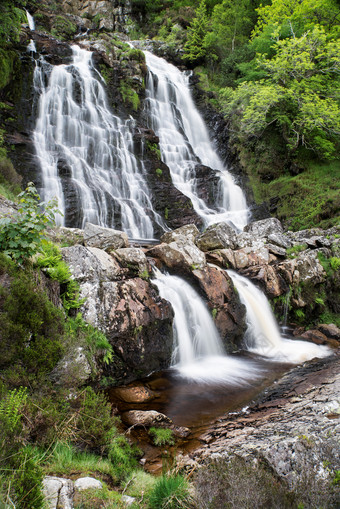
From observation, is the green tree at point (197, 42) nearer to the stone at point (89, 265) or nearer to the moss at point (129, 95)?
the moss at point (129, 95)

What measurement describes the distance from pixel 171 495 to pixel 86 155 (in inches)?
631

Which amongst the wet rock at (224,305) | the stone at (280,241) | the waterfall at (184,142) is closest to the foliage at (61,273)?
the wet rock at (224,305)

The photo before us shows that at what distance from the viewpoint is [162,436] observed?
173 inches

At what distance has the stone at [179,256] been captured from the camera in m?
9.05

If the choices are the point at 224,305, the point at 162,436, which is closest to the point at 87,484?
the point at 162,436

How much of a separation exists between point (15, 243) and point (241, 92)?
21.2 m

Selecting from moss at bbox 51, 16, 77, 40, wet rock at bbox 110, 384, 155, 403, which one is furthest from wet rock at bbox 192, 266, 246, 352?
moss at bbox 51, 16, 77, 40

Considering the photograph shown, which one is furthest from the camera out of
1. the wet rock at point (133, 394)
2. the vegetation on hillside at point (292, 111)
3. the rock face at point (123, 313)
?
the vegetation on hillside at point (292, 111)

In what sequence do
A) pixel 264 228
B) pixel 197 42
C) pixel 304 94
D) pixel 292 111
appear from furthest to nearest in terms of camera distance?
pixel 197 42
pixel 292 111
pixel 304 94
pixel 264 228

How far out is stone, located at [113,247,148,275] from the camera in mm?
7590

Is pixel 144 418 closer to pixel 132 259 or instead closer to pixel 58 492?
pixel 58 492

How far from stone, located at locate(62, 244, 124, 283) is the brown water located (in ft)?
7.71

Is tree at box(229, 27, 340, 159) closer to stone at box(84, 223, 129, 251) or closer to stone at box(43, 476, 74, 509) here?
stone at box(84, 223, 129, 251)

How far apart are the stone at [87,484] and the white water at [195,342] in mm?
4435
